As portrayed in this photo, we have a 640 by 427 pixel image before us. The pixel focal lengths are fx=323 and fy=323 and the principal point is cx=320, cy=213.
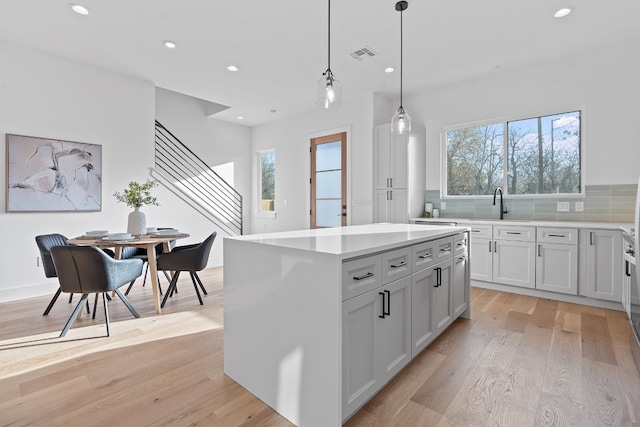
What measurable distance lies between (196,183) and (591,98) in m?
6.03

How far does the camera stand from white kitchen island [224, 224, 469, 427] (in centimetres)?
147

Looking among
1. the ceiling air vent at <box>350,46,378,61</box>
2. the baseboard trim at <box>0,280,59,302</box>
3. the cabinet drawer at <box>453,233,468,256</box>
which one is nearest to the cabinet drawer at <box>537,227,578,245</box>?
the cabinet drawer at <box>453,233,468,256</box>

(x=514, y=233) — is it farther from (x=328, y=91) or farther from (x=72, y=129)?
(x=72, y=129)

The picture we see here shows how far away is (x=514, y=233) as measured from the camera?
12.4 ft

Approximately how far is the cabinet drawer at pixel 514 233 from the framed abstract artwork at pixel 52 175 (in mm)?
5059

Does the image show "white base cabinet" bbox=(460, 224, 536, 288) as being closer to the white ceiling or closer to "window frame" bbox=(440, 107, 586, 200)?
"window frame" bbox=(440, 107, 586, 200)

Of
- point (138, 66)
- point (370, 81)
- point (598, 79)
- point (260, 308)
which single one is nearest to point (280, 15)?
point (370, 81)

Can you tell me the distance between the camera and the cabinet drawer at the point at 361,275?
148cm

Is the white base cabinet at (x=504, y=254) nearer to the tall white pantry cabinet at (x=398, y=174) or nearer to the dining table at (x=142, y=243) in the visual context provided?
the tall white pantry cabinet at (x=398, y=174)

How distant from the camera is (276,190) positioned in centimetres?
666

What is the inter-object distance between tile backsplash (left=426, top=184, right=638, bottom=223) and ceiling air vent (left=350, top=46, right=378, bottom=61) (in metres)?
2.27

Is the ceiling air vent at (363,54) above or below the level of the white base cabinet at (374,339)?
above

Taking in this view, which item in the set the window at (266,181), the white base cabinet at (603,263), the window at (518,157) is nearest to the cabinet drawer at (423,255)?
the white base cabinet at (603,263)

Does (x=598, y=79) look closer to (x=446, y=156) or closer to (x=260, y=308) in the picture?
(x=446, y=156)
